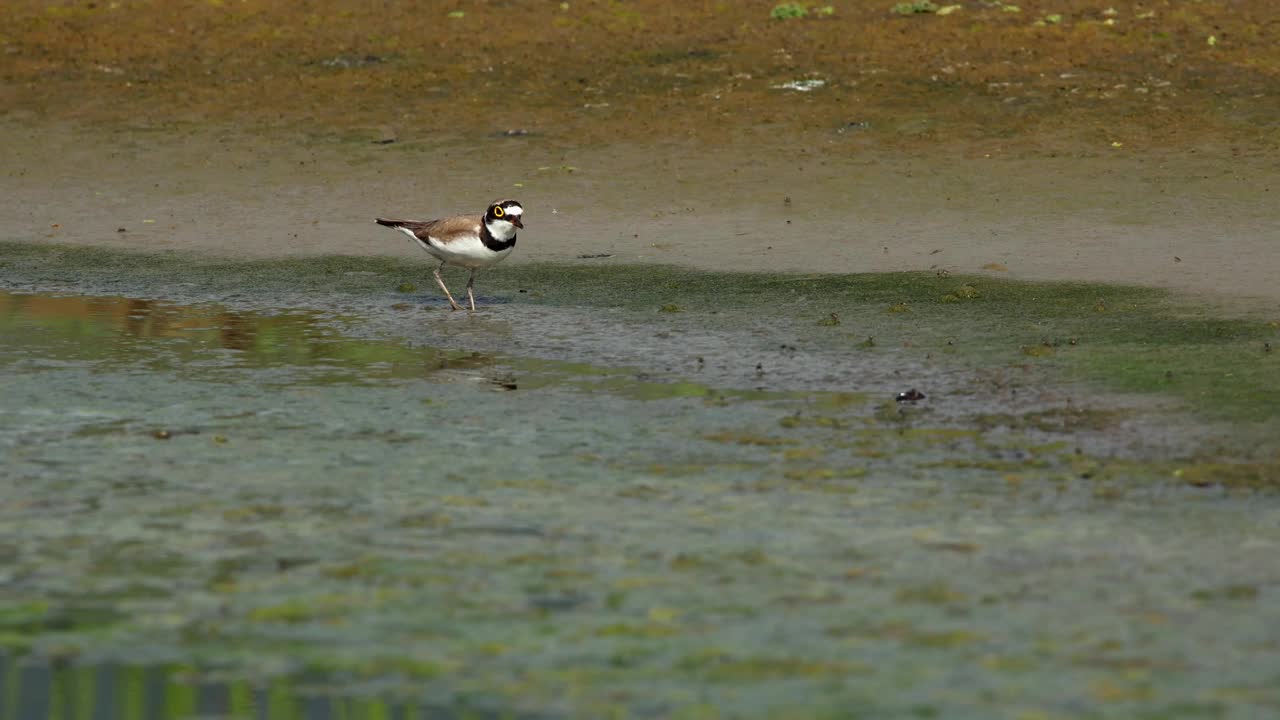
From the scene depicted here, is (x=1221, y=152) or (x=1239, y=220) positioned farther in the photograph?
(x=1221, y=152)

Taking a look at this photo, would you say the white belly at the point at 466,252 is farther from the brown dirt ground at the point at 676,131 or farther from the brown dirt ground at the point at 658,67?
the brown dirt ground at the point at 658,67

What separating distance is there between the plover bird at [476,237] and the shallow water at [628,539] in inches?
89.3

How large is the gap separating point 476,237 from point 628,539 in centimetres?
636

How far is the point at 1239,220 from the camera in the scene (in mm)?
14297

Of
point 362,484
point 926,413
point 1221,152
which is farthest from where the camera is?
point 1221,152

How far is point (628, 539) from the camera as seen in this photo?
6.84m

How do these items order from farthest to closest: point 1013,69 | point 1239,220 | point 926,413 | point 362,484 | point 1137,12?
point 1137,12 → point 1013,69 → point 1239,220 → point 926,413 → point 362,484

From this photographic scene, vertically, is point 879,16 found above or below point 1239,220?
above

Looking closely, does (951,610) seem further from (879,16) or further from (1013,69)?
(879,16)

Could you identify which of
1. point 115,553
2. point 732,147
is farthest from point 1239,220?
point 115,553

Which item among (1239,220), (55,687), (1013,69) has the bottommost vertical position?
(55,687)

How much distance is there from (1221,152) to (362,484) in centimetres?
1059

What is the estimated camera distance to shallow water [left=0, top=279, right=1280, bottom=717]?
5457 millimetres

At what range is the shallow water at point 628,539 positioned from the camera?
17.9ft
